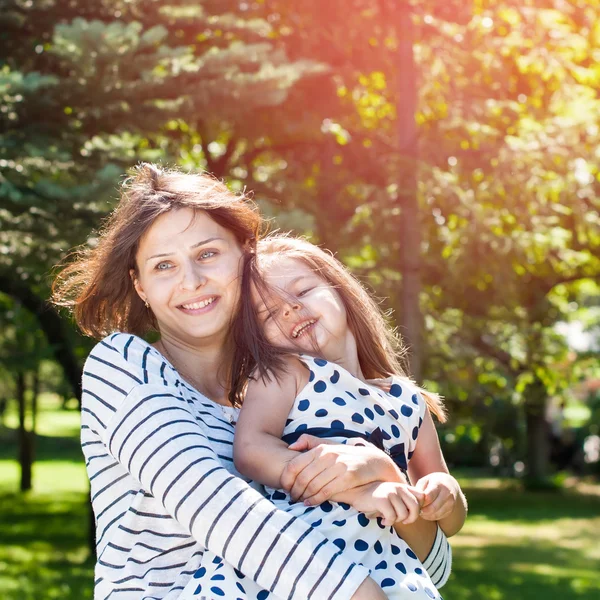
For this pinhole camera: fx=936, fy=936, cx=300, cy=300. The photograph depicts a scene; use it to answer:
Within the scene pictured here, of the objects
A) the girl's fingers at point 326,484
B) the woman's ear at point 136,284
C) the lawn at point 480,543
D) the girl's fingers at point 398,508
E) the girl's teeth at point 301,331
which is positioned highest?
the woman's ear at point 136,284

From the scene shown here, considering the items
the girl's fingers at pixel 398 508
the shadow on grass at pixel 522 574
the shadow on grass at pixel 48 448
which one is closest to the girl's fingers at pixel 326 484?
the girl's fingers at pixel 398 508

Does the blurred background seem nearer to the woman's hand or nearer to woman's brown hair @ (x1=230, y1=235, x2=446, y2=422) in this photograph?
woman's brown hair @ (x1=230, y1=235, x2=446, y2=422)

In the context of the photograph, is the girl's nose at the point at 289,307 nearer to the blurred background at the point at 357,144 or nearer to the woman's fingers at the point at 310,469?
the woman's fingers at the point at 310,469

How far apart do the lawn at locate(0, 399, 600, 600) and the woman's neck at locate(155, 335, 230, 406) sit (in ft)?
19.4

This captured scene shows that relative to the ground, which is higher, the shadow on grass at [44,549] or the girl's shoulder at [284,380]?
the girl's shoulder at [284,380]

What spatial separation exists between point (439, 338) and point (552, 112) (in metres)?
2.36

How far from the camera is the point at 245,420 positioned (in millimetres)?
2215

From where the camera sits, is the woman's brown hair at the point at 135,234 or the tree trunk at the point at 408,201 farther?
the tree trunk at the point at 408,201

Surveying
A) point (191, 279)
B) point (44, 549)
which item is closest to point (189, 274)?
point (191, 279)

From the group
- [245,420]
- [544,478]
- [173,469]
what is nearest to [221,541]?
[173,469]

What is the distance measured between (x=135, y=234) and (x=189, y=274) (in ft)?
0.61

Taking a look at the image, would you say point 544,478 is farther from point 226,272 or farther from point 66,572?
point 226,272

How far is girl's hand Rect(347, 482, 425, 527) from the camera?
2.01m

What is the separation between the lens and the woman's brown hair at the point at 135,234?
2441 mm
